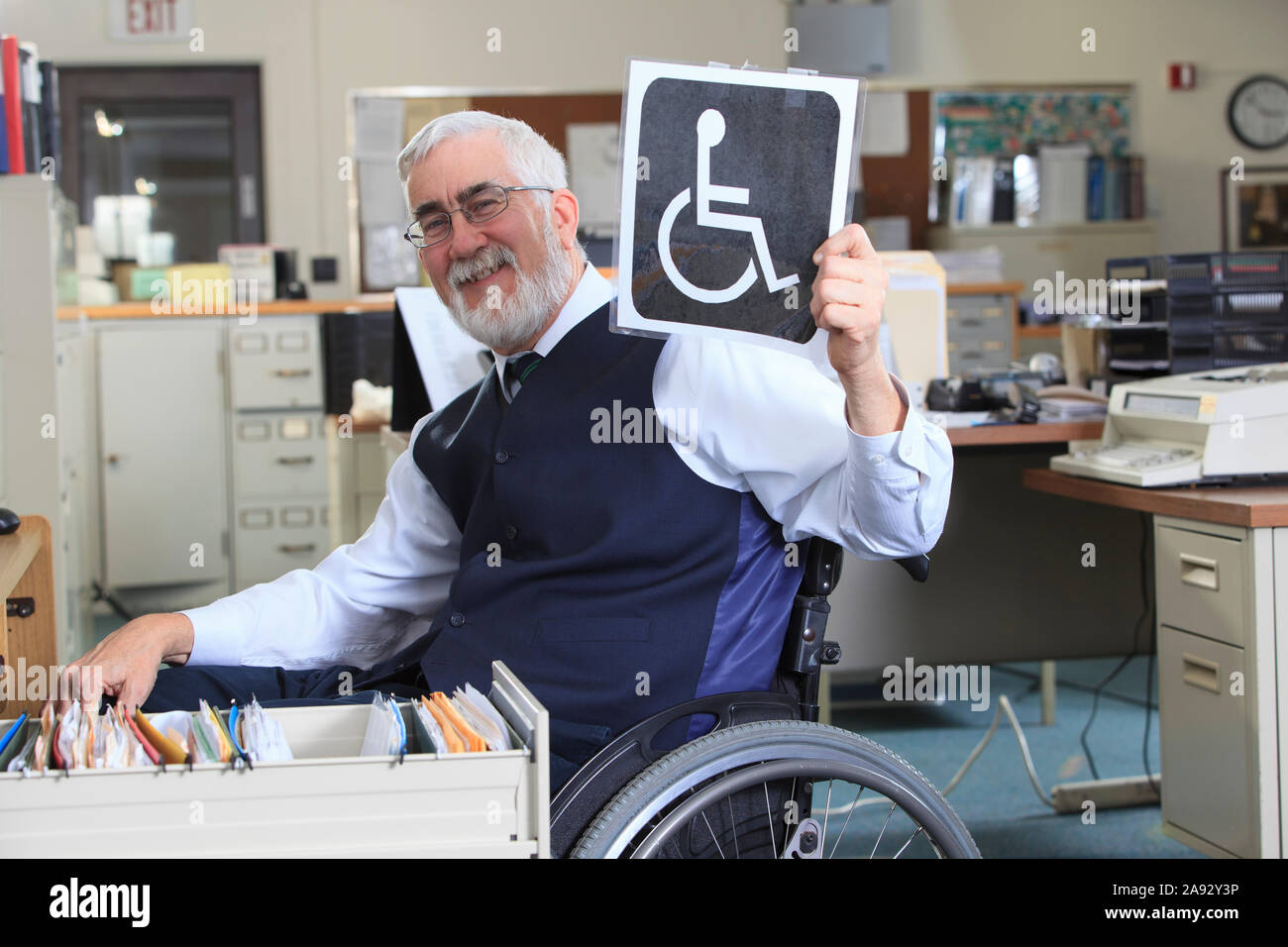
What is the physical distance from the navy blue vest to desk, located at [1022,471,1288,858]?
2.80ft

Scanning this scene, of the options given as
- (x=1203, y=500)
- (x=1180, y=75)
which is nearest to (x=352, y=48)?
(x=1180, y=75)

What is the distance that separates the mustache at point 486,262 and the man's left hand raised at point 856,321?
0.44 m

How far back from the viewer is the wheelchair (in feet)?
3.60

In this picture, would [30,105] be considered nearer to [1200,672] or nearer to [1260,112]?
[1200,672]

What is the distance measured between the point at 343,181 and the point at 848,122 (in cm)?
526

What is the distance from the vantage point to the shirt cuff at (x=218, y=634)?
1438 millimetres

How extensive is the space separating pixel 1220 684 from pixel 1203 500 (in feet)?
0.90

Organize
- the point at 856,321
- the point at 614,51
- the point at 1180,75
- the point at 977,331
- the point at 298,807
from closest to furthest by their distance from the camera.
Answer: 1. the point at 298,807
2. the point at 856,321
3. the point at 977,331
4. the point at 614,51
5. the point at 1180,75

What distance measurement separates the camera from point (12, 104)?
2988 millimetres

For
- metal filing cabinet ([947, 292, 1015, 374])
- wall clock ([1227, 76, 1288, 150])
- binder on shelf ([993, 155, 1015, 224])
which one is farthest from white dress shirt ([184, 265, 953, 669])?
wall clock ([1227, 76, 1288, 150])

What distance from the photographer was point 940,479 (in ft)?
3.89

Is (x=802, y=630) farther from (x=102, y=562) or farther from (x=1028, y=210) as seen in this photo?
(x=1028, y=210)

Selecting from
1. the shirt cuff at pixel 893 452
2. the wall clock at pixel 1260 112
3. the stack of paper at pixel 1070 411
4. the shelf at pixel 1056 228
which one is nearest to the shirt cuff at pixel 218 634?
the shirt cuff at pixel 893 452
